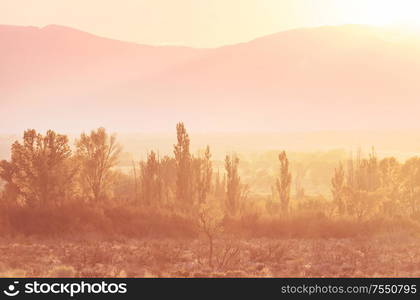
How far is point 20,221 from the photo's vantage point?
3956 centimetres

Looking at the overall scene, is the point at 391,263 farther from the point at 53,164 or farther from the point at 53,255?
the point at 53,164

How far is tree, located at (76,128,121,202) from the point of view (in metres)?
51.8

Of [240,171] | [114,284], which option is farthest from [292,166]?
[114,284]

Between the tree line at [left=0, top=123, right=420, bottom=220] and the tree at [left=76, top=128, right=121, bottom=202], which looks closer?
the tree line at [left=0, top=123, right=420, bottom=220]

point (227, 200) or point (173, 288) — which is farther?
point (227, 200)

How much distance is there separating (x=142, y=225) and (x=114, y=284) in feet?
90.9

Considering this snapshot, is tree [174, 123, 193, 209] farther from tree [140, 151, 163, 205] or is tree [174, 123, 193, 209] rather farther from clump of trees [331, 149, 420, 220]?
clump of trees [331, 149, 420, 220]

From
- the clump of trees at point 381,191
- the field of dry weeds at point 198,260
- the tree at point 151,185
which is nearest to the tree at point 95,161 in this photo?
the tree at point 151,185

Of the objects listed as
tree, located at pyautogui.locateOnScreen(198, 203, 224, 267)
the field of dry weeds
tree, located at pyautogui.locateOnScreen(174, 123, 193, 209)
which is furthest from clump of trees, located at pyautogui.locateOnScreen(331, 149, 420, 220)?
tree, located at pyautogui.locateOnScreen(198, 203, 224, 267)

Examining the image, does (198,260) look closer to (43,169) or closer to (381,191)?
(43,169)
